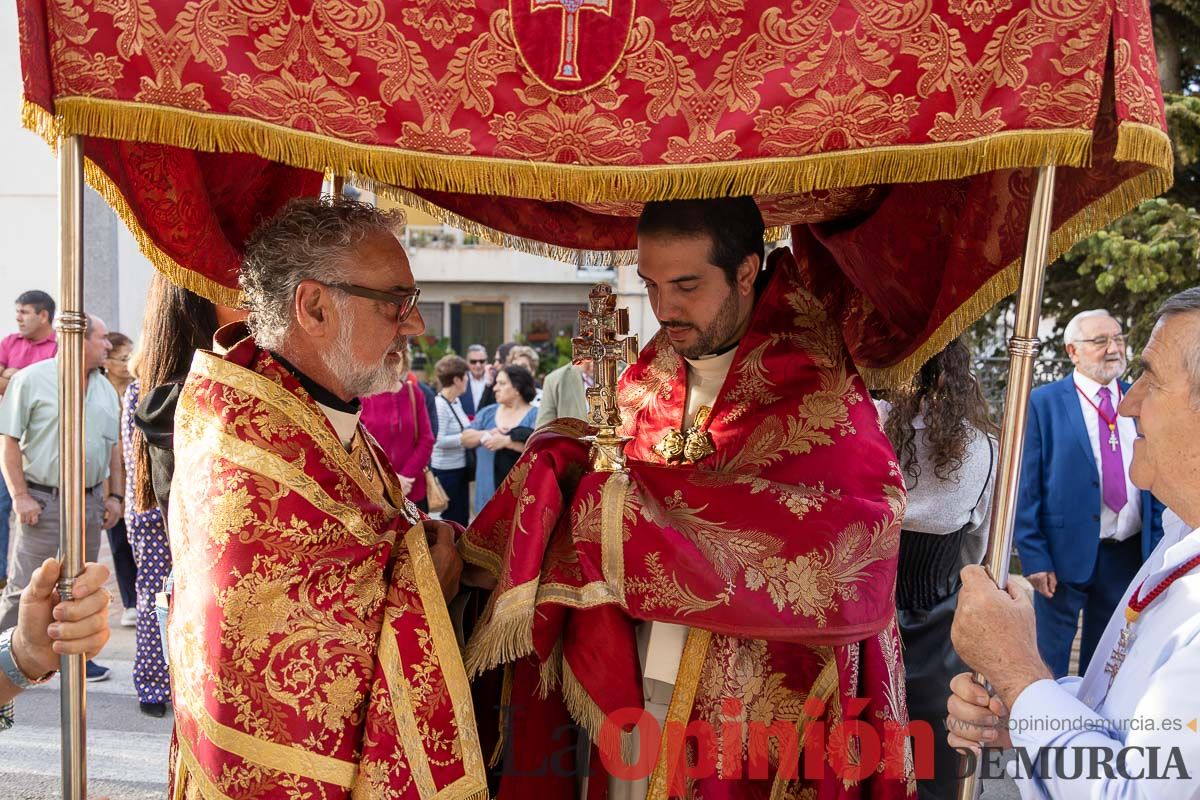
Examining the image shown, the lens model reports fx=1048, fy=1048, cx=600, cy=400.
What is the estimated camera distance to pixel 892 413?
4.25 m

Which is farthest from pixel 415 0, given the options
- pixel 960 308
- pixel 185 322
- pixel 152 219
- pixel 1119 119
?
pixel 185 322

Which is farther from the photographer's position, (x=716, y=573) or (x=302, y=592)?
(x=716, y=573)

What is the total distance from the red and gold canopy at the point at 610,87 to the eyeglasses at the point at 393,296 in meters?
0.48

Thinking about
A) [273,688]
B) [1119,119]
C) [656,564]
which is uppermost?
[1119,119]

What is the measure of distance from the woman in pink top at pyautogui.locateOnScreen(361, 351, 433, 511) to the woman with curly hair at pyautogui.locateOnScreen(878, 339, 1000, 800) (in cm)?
377

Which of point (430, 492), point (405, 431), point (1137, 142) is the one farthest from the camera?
point (430, 492)

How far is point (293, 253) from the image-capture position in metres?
2.68

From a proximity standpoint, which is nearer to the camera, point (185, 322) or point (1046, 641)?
point (185, 322)

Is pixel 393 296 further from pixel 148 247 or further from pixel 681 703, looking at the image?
pixel 681 703

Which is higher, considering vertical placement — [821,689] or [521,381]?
[521,381]

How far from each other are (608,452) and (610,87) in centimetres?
91

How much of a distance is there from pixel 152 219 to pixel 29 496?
4.08m

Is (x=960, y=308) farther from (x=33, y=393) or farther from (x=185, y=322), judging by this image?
(x=33, y=393)

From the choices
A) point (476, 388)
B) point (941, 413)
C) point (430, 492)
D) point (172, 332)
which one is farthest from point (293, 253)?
point (476, 388)
